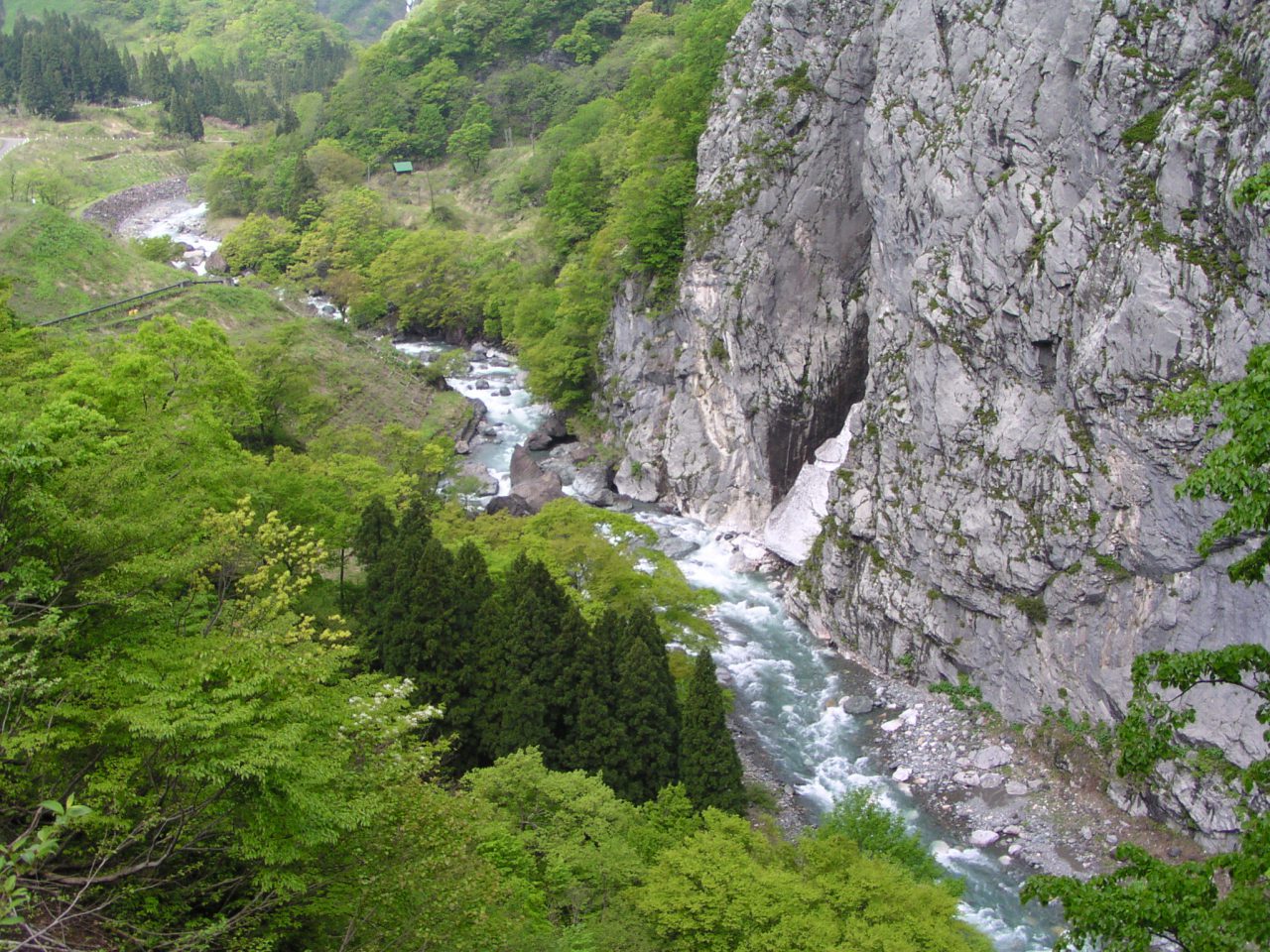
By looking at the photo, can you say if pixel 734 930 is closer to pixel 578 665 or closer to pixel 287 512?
pixel 578 665

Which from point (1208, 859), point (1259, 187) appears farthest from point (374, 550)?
point (1259, 187)

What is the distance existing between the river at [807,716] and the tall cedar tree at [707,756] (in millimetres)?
3829

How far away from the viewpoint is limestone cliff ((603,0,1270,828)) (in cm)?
2709

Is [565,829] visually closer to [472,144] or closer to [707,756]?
[707,756]

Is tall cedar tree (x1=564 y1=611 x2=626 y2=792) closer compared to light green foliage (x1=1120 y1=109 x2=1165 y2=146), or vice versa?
tall cedar tree (x1=564 y1=611 x2=626 y2=792)

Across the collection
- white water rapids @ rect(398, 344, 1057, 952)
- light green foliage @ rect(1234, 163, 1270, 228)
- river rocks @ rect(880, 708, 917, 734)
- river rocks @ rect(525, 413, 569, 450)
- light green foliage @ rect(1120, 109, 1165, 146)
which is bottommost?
white water rapids @ rect(398, 344, 1057, 952)

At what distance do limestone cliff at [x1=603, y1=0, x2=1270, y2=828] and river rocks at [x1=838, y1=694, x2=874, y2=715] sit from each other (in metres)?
2.59

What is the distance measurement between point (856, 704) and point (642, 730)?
9.81m

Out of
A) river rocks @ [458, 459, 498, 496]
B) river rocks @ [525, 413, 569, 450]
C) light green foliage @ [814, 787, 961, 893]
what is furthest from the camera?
river rocks @ [525, 413, 569, 450]

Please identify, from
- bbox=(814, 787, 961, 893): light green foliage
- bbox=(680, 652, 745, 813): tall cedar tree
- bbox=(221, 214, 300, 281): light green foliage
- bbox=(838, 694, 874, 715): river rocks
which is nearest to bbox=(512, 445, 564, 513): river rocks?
bbox=(838, 694, 874, 715): river rocks

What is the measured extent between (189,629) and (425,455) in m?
24.9

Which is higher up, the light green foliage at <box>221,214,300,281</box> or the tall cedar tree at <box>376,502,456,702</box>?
the light green foliage at <box>221,214,300,281</box>

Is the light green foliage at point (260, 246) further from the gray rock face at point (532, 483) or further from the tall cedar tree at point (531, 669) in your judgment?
the tall cedar tree at point (531, 669)

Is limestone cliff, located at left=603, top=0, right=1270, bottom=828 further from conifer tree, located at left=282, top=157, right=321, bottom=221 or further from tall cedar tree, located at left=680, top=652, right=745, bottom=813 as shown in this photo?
conifer tree, located at left=282, top=157, right=321, bottom=221
